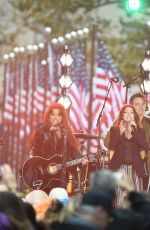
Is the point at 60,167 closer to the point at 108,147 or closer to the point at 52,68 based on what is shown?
the point at 108,147

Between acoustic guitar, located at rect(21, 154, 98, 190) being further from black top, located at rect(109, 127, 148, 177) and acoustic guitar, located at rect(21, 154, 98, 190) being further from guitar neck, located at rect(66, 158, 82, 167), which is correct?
black top, located at rect(109, 127, 148, 177)

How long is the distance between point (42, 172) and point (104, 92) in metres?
3.49

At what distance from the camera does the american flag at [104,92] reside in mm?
21267

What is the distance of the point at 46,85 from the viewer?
24.7 m

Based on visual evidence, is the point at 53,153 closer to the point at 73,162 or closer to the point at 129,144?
the point at 73,162

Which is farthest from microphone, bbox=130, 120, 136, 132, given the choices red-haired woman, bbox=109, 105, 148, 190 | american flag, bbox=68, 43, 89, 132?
american flag, bbox=68, 43, 89, 132

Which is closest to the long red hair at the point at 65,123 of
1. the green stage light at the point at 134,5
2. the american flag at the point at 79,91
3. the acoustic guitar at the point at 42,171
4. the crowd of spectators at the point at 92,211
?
the acoustic guitar at the point at 42,171

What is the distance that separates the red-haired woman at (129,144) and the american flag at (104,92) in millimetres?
631

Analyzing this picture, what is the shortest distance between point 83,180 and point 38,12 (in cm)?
1249

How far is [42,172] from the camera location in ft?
64.2

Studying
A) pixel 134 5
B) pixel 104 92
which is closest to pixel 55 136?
pixel 134 5

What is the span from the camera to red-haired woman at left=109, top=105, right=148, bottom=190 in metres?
19.3

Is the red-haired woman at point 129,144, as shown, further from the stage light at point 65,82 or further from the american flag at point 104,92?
the stage light at point 65,82

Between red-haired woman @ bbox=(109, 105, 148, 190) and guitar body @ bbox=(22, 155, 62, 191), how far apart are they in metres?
0.99
